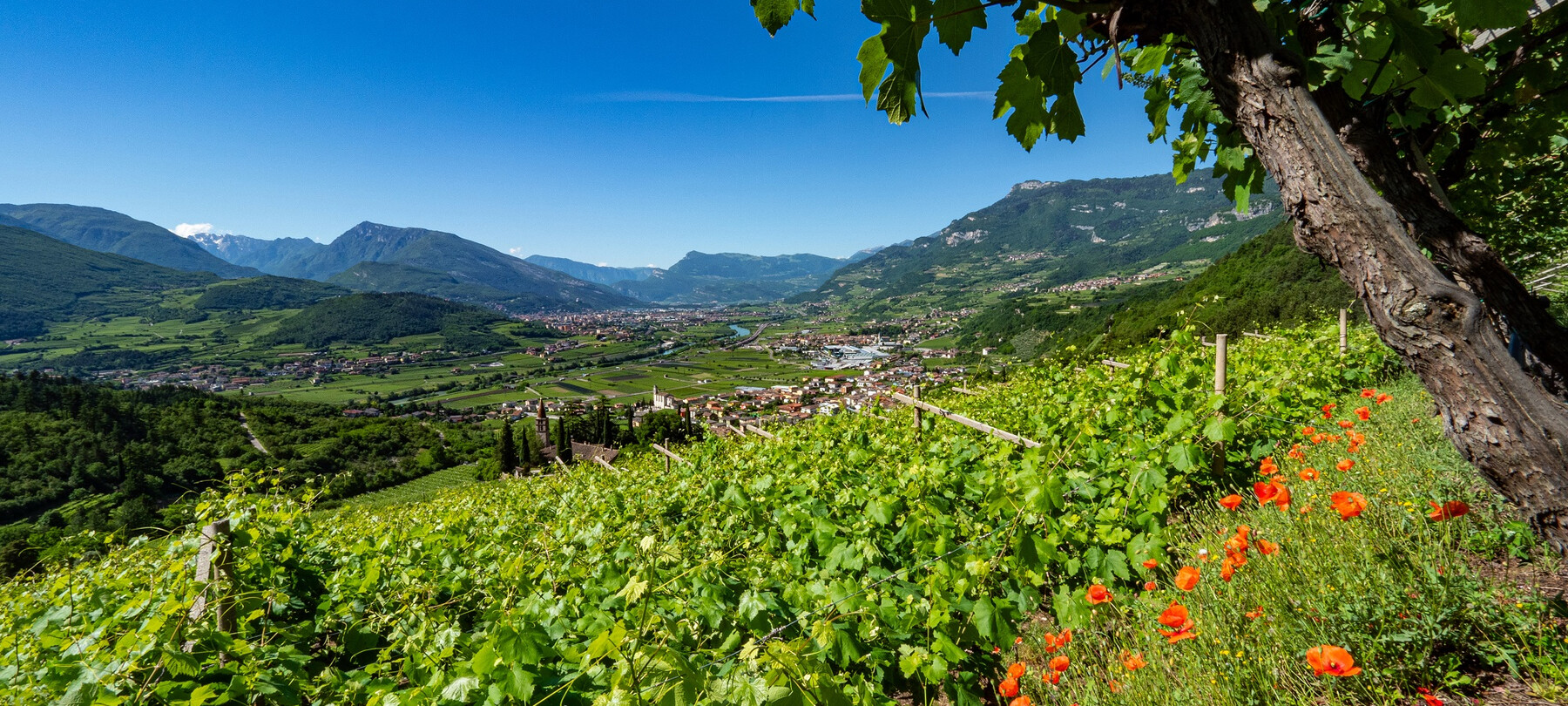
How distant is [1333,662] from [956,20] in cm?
182

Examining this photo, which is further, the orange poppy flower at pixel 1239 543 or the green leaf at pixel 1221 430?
the green leaf at pixel 1221 430

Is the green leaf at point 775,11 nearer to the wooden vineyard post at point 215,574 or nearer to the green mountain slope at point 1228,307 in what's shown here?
the wooden vineyard post at point 215,574

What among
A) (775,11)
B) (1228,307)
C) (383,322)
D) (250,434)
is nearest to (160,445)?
(250,434)

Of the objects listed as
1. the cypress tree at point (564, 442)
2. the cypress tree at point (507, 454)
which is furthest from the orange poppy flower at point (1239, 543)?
the cypress tree at point (507, 454)

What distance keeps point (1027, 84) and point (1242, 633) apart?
7.05 ft

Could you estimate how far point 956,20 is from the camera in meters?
1.27

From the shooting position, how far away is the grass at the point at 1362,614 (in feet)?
5.31

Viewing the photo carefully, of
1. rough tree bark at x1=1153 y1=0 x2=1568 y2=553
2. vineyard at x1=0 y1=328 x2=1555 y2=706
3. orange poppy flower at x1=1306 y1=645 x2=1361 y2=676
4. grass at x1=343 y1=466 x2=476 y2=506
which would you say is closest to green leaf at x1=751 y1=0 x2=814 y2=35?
rough tree bark at x1=1153 y1=0 x2=1568 y2=553

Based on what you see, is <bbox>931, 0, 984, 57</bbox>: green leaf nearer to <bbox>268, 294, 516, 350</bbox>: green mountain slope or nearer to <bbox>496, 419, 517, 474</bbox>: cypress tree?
<bbox>496, 419, 517, 474</bbox>: cypress tree

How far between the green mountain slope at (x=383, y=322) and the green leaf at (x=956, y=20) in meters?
168

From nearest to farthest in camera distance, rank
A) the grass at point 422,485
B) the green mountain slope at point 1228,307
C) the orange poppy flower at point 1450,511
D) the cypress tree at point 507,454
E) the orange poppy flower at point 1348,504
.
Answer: the orange poppy flower at point 1450,511
the orange poppy flower at point 1348,504
the green mountain slope at point 1228,307
the grass at point 422,485
the cypress tree at point 507,454

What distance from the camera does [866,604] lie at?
222cm

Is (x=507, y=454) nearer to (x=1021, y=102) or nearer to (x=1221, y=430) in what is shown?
(x=1221, y=430)

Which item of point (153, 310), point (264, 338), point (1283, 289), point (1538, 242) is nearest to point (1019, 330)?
point (1283, 289)
